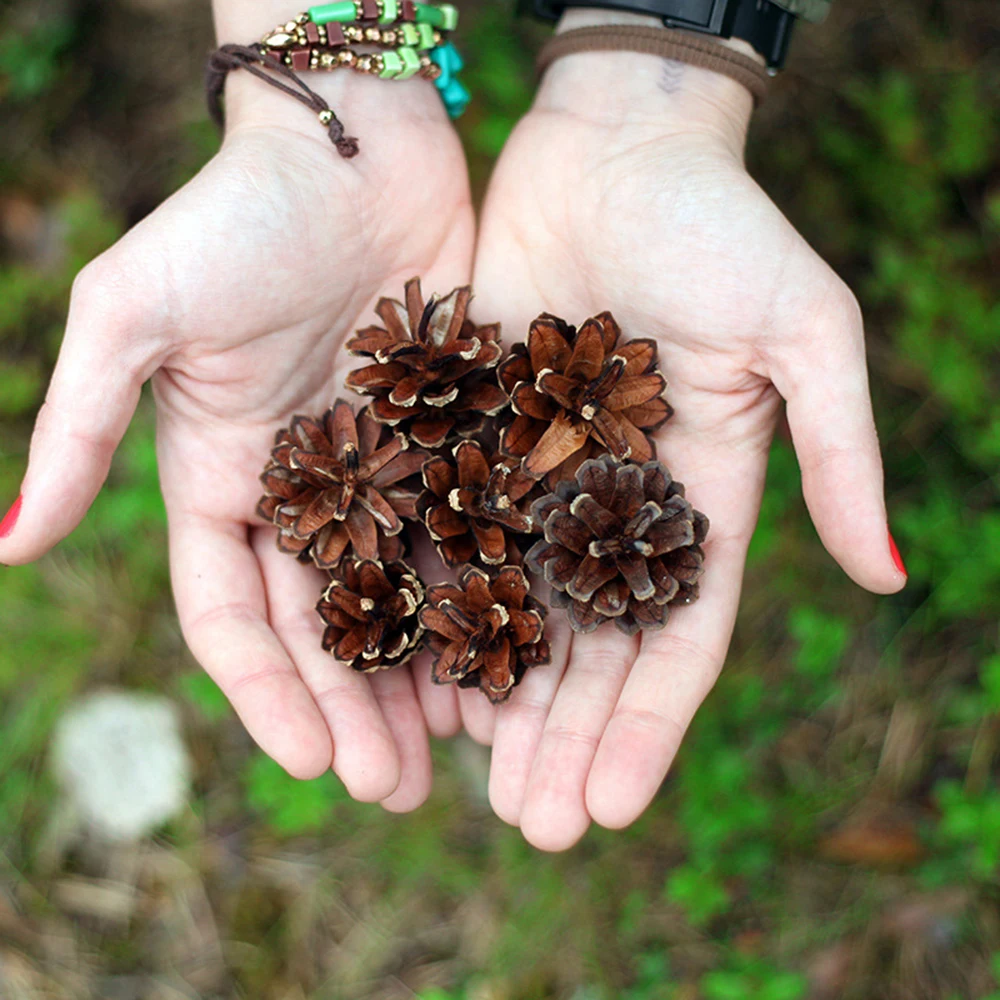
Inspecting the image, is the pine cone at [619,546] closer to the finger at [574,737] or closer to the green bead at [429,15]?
the finger at [574,737]

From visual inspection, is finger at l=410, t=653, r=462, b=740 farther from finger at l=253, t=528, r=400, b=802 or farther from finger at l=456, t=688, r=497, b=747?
finger at l=253, t=528, r=400, b=802

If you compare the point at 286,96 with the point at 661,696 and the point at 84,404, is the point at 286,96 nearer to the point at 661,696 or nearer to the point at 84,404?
the point at 84,404

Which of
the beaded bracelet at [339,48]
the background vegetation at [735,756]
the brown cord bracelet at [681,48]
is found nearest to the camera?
the beaded bracelet at [339,48]

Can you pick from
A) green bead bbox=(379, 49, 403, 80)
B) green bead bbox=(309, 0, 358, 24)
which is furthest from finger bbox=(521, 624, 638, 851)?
green bead bbox=(309, 0, 358, 24)

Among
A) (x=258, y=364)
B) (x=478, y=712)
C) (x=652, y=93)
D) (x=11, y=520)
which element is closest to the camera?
(x=11, y=520)

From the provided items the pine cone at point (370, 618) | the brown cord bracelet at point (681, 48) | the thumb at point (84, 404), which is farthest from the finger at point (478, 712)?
the brown cord bracelet at point (681, 48)

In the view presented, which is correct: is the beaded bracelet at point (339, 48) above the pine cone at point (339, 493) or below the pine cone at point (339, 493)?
above

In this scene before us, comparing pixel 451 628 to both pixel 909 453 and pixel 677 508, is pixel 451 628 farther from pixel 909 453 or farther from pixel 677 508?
pixel 909 453

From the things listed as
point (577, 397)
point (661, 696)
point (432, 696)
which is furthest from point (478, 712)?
point (577, 397)
